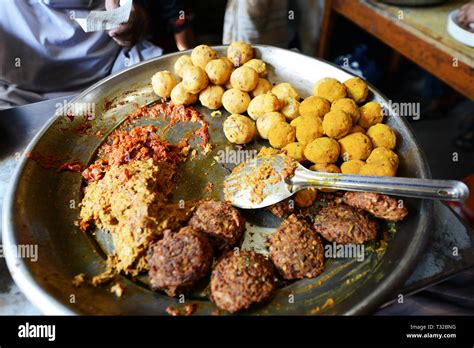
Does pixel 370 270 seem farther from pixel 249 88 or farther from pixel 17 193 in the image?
pixel 17 193

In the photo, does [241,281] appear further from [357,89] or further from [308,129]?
[357,89]

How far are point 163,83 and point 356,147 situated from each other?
997mm

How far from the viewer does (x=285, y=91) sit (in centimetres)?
180

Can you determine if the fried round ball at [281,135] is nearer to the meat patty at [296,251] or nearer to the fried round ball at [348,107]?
the fried round ball at [348,107]

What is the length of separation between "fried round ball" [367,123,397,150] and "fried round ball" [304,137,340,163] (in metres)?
0.17

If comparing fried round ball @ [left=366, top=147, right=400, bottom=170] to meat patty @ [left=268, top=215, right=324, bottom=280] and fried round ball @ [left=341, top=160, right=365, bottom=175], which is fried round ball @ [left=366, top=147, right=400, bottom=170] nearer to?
fried round ball @ [left=341, top=160, right=365, bottom=175]

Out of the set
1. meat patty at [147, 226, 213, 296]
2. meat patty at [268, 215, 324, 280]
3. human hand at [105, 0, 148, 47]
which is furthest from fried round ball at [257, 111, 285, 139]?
human hand at [105, 0, 148, 47]

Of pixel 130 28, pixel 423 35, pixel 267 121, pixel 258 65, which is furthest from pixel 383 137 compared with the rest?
pixel 130 28

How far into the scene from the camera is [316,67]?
1.95 metres

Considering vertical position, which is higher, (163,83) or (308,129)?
(163,83)

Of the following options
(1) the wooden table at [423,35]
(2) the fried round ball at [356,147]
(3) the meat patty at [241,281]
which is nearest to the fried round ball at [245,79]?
(2) the fried round ball at [356,147]
